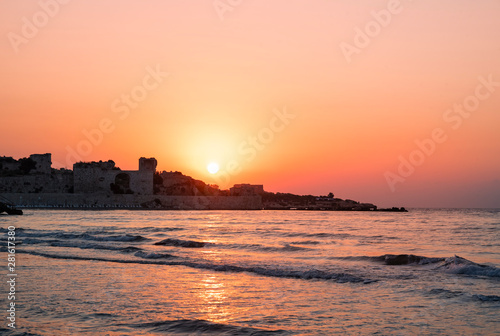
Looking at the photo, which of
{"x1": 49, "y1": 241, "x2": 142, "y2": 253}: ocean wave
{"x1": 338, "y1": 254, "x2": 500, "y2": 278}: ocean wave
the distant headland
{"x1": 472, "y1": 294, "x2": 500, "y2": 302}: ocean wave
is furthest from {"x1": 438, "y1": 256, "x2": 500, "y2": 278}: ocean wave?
the distant headland

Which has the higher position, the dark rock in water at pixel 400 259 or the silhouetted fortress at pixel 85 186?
the silhouetted fortress at pixel 85 186

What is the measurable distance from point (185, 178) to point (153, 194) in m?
13.8

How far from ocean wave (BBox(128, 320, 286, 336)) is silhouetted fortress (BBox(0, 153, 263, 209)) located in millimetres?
74086

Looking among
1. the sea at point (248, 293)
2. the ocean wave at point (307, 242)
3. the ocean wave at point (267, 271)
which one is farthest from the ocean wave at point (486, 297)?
the ocean wave at point (307, 242)

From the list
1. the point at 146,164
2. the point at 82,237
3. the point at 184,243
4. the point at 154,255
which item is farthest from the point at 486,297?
the point at 146,164

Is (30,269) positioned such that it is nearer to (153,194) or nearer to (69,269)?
(69,269)

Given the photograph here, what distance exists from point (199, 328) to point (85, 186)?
76668 millimetres

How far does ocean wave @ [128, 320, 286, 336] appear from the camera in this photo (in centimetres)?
699

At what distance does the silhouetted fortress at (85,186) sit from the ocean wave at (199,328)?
243 feet

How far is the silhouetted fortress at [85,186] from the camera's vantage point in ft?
254

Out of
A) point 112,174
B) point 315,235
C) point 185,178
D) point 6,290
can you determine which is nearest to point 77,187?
point 112,174

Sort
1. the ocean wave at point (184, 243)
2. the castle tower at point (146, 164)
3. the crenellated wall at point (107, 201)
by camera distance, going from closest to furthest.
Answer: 1. the ocean wave at point (184, 243)
2. the crenellated wall at point (107, 201)
3. the castle tower at point (146, 164)

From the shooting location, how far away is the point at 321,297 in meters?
9.52

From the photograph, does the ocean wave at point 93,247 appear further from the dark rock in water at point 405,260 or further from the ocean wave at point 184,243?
the dark rock in water at point 405,260
